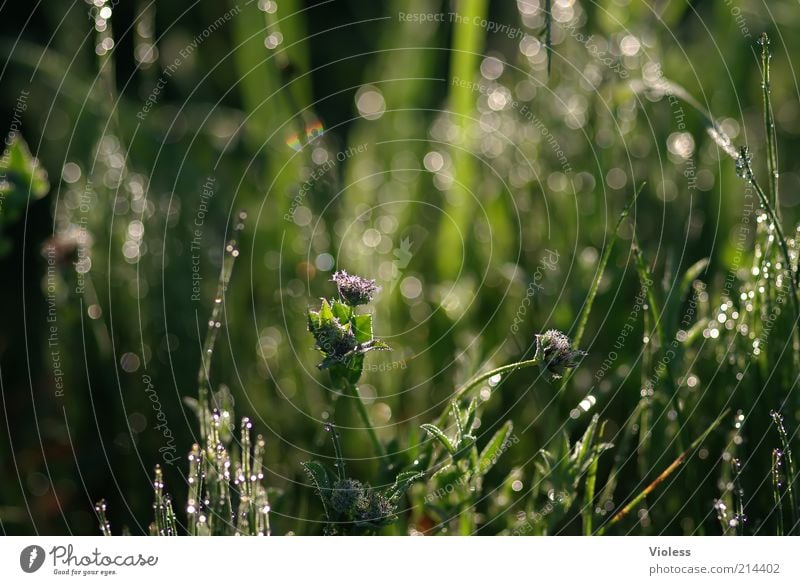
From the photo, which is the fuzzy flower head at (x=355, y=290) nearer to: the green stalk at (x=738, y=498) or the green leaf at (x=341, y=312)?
A: the green leaf at (x=341, y=312)

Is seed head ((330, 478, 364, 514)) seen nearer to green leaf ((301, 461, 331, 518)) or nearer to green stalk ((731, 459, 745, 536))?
green leaf ((301, 461, 331, 518))

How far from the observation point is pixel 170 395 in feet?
3.16

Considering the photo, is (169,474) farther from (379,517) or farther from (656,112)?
(656,112)

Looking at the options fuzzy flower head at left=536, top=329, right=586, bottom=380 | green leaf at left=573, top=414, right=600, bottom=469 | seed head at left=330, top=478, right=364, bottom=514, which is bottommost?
seed head at left=330, top=478, right=364, bottom=514

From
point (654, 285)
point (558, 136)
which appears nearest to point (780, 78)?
point (558, 136)

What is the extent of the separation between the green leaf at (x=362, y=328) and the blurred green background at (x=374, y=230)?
0.17 meters

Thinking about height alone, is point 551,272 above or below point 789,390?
above

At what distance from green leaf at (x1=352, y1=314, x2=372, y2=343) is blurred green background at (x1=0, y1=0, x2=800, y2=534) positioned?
0.17 meters

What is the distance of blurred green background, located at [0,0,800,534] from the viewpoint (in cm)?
90

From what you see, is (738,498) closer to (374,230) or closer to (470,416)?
(470,416)

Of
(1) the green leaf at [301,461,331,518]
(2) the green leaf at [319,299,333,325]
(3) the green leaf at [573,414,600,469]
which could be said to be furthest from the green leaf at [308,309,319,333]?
(3) the green leaf at [573,414,600,469]

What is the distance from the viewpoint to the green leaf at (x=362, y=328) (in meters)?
0.66

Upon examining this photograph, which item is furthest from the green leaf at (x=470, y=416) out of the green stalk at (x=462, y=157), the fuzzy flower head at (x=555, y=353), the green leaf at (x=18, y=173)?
the green leaf at (x=18, y=173)

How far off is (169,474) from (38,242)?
1.64 ft
